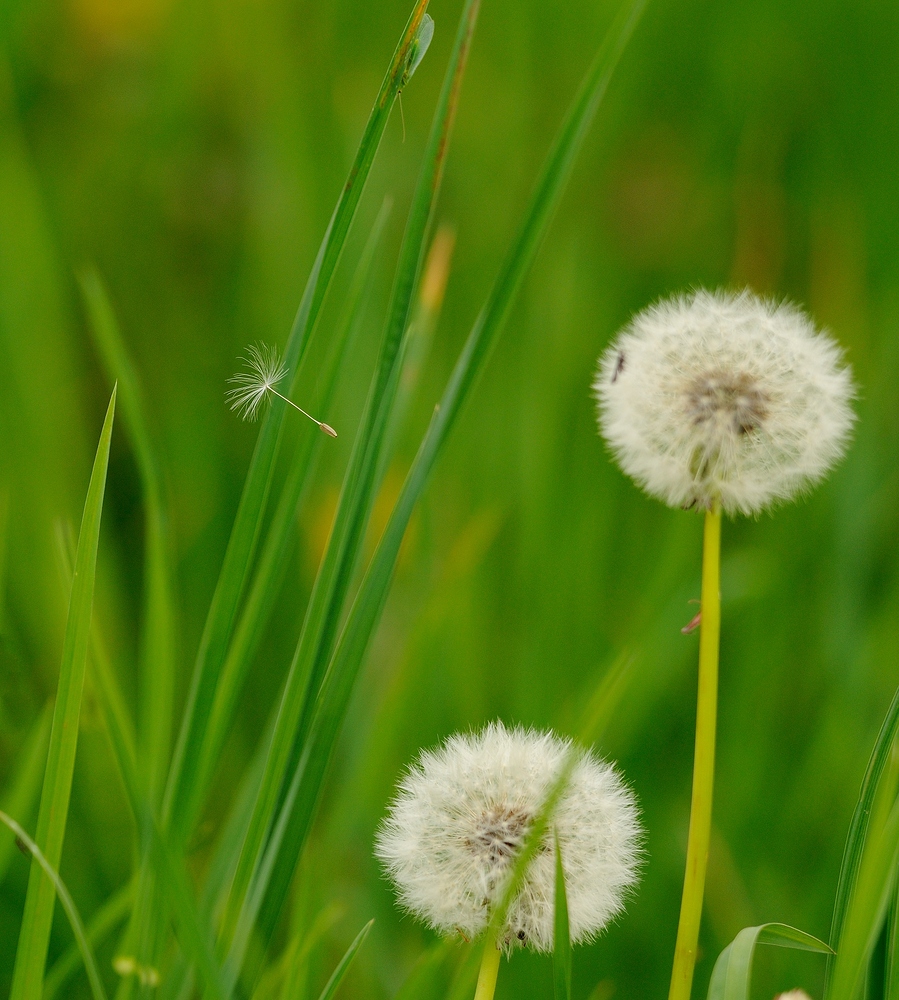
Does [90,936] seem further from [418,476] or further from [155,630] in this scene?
[418,476]

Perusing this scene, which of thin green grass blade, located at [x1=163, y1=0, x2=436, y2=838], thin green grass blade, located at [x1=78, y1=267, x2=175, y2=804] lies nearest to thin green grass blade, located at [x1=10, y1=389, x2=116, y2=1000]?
thin green grass blade, located at [x1=163, y1=0, x2=436, y2=838]

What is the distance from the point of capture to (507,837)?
549mm

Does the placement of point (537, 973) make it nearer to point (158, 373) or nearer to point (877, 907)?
point (877, 907)

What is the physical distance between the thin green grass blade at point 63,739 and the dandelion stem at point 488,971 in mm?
217

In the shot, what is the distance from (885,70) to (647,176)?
506mm

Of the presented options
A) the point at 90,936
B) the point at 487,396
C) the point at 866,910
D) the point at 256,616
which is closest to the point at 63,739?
the point at 256,616

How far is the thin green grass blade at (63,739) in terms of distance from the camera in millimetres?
530

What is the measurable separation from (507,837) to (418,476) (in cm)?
20

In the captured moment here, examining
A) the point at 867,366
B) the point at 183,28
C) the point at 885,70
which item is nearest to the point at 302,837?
the point at 867,366

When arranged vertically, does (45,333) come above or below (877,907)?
above

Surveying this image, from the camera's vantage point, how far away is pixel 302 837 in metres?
0.57

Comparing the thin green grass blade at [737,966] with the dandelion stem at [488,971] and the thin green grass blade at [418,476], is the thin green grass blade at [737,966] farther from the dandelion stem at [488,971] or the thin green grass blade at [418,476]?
the thin green grass blade at [418,476]

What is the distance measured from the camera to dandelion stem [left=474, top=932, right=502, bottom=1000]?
478 millimetres

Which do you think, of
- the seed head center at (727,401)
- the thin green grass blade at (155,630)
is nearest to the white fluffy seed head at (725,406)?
the seed head center at (727,401)
